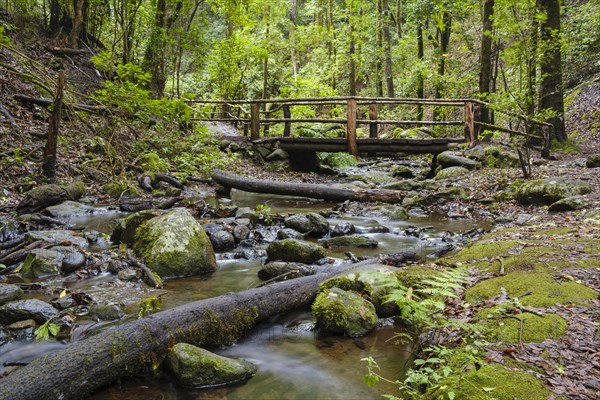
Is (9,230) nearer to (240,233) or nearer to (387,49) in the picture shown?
(240,233)

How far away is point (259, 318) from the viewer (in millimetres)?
3965

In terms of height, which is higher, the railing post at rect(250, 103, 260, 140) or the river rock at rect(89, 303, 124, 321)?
the railing post at rect(250, 103, 260, 140)

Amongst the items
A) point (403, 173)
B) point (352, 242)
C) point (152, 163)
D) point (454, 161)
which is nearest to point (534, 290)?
point (352, 242)

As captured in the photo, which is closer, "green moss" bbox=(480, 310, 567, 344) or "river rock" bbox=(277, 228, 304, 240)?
"green moss" bbox=(480, 310, 567, 344)

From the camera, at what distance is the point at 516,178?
1000 cm

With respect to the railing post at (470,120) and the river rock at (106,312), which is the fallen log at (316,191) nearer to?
the railing post at (470,120)

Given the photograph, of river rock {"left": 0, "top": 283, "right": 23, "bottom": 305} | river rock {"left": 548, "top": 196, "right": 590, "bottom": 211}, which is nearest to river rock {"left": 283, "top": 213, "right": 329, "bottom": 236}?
river rock {"left": 548, "top": 196, "right": 590, "bottom": 211}

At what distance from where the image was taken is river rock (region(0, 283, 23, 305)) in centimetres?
408

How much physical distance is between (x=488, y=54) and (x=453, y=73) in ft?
17.3

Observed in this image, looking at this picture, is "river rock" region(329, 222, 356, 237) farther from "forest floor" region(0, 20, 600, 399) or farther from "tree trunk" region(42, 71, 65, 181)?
"tree trunk" region(42, 71, 65, 181)

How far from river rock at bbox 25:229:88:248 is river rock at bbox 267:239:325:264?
2.67m

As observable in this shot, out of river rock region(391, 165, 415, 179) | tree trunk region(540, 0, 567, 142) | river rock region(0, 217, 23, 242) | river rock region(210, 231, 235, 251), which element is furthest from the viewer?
river rock region(391, 165, 415, 179)

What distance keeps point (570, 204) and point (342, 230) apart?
3.72 m

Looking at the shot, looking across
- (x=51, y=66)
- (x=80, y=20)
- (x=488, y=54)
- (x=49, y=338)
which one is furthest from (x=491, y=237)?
(x=80, y=20)
